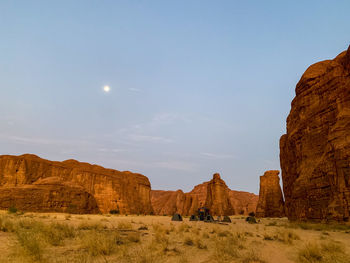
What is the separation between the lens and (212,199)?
68.4 metres

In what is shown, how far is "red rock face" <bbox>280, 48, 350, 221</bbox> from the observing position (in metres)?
16.3

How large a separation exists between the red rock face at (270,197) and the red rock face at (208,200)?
16381 millimetres

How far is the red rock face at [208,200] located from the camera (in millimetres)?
67812

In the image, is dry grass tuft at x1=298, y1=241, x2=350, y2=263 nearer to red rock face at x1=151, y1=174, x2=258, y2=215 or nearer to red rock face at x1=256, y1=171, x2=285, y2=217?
red rock face at x1=256, y1=171, x2=285, y2=217

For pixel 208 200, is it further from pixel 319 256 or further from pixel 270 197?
pixel 319 256

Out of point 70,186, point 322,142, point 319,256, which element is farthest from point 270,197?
point 319,256

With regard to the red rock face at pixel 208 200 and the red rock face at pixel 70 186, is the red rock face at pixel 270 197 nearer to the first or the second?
the red rock face at pixel 208 200

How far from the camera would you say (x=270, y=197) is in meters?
51.5

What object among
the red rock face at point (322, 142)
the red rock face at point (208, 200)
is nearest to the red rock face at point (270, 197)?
the red rock face at point (208, 200)

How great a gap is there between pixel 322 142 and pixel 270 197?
36374 millimetres

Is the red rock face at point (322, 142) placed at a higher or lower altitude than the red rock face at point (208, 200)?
higher

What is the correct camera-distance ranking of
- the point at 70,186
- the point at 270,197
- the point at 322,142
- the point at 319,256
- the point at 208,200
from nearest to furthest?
the point at 319,256, the point at 322,142, the point at 70,186, the point at 270,197, the point at 208,200

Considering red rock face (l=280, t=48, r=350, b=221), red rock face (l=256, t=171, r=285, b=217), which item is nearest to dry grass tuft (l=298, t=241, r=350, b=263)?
red rock face (l=280, t=48, r=350, b=221)

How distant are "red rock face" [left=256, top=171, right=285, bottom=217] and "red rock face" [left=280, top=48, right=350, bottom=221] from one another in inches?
1151
